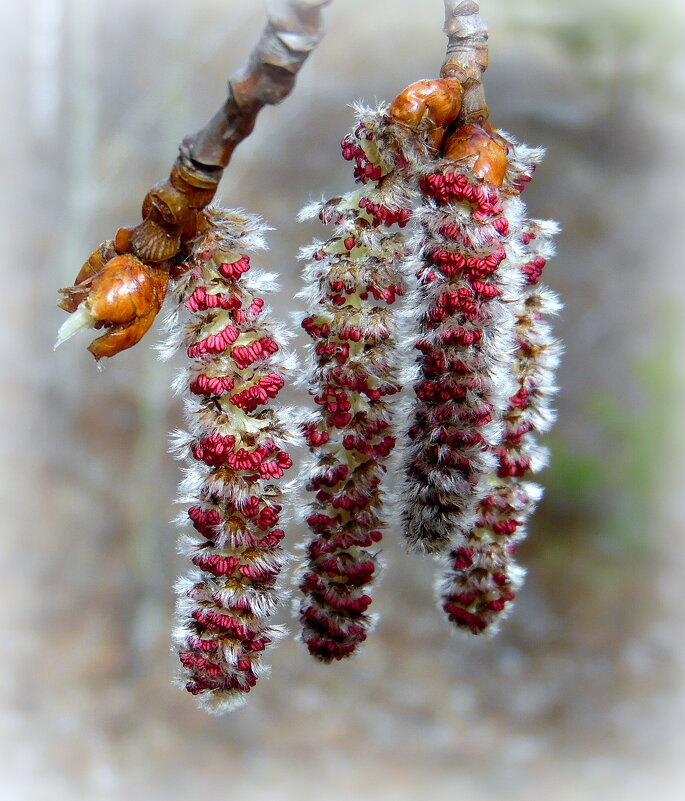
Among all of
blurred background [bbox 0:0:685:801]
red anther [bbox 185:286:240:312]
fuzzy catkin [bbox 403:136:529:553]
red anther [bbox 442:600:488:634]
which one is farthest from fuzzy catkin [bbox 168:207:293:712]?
blurred background [bbox 0:0:685:801]

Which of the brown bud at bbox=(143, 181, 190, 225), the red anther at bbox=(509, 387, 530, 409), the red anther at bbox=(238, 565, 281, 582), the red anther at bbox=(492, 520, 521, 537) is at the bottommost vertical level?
the red anther at bbox=(238, 565, 281, 582)

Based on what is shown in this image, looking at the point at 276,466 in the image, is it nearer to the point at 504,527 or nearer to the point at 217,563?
the point at 217,563

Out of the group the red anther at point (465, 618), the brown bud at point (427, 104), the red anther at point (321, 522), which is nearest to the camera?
the brown bud at point (427, 104)

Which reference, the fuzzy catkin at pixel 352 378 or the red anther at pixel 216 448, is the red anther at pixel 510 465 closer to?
the fuzzy catkin at pixel 352 378

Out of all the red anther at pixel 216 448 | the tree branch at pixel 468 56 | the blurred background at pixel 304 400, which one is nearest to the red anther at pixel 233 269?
the red anther at pixel 216 448

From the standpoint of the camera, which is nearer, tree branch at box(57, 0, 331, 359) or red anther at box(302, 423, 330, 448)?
tree branch at box(57, 0, 331, 359)

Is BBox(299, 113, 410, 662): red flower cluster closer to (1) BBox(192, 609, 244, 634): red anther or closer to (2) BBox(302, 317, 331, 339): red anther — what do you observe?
(2) BBox(302, 317, 331, 339): red anther
